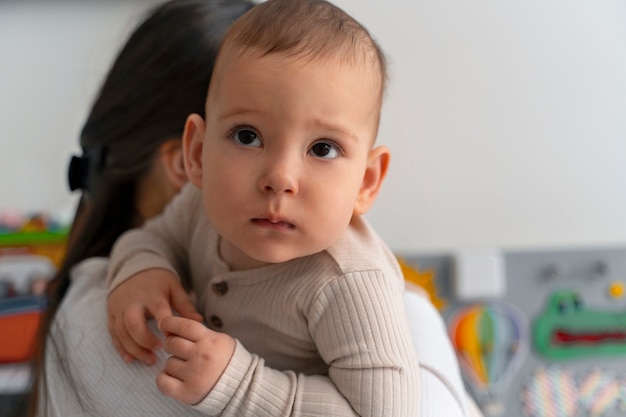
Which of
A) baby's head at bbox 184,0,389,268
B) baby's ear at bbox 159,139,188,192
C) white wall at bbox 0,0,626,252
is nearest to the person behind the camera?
baby's head at bbox 184,0,389,268

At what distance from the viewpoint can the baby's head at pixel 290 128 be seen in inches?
23.5

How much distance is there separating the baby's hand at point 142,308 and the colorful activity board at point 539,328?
1107 millimetres

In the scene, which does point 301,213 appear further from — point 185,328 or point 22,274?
point 22,274

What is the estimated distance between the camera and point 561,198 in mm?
1792

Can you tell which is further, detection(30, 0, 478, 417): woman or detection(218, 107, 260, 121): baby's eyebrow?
detection(30, 0, 478, 417): woman

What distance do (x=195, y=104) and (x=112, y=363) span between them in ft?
1.42

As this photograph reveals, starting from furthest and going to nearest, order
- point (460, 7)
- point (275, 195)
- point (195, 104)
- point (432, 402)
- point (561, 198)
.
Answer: point (561, 198), point (460, 7), point (195, 104), point (432, 402), point (275, 195)

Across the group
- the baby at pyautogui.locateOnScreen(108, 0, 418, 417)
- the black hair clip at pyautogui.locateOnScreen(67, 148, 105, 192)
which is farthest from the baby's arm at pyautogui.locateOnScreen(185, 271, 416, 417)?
the black hair clip at pyautogui.locateOnScreen(67, 148, 105, 192)

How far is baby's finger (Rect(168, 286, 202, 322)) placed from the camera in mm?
739

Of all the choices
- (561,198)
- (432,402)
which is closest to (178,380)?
(432,402)

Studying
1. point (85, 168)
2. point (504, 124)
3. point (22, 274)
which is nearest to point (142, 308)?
point (85, 168)

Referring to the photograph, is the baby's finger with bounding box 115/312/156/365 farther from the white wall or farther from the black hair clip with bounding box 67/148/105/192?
the white wall

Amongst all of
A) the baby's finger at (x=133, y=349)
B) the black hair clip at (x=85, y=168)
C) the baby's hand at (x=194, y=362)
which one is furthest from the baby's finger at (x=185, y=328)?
the black hair clip at (x=85, y=168)

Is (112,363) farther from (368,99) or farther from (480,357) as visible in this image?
(480,357)
